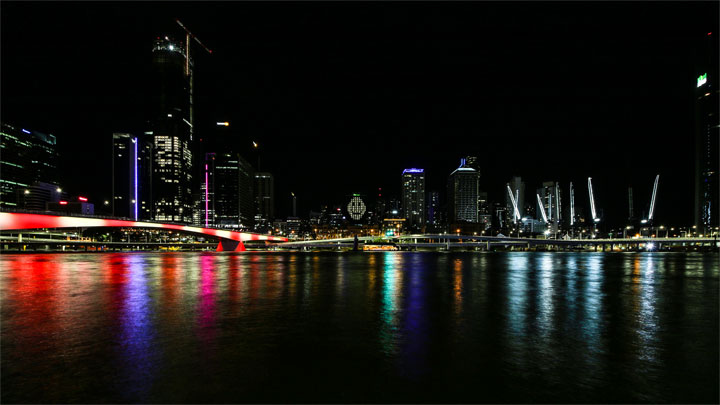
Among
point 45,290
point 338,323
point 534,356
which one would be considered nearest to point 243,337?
point 338,323

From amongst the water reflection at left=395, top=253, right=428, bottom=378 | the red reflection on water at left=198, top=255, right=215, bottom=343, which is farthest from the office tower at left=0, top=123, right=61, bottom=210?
the water reflection at left=395, top=253, right=428, bottom=378

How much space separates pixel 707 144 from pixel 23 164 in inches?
10329

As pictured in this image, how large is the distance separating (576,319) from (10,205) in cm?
19833

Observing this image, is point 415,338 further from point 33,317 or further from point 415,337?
point 33,317

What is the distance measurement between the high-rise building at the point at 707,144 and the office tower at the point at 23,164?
244 meters

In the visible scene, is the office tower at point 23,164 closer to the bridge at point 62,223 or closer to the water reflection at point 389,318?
the bridge at point 62,223

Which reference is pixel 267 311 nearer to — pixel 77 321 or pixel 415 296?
pixel 77 321

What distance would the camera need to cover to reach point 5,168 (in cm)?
14500

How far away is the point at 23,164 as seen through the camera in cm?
15825

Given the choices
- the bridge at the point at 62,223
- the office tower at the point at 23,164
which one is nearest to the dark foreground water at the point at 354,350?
the bridge at the point at 62,223

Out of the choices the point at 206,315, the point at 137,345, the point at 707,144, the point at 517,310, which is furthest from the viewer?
the point at 707,144

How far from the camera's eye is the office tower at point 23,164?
5802 inches

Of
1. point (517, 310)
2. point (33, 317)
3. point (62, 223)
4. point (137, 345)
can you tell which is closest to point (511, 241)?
point (62, 223)

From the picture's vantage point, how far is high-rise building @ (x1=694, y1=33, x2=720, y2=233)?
140 metres
